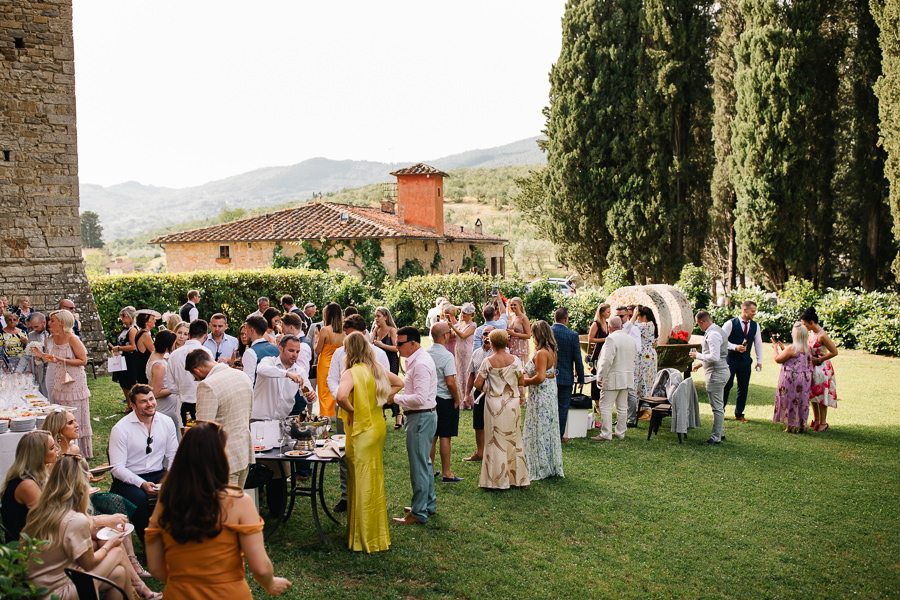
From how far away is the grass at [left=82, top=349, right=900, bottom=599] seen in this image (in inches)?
198

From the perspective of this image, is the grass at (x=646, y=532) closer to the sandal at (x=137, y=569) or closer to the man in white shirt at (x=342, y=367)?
the man in white shirt at (x=342, y=367)

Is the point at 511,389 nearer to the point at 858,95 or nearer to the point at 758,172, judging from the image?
the point at 758,172

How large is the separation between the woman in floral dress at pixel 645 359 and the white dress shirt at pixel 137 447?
24.8ft

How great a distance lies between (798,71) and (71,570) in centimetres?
2416

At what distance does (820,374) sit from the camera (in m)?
9.81

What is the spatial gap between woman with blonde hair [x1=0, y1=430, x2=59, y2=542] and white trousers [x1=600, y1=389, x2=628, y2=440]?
285 inches

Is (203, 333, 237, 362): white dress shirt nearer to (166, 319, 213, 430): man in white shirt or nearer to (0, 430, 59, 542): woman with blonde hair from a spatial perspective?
(166, 319, 213, 430): man in white shirt

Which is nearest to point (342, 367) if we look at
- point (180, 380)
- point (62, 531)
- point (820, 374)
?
point (180, 380)

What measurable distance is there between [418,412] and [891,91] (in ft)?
67.2

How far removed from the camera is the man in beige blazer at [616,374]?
9062 mm

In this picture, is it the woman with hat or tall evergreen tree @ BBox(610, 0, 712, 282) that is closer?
the woman with hat

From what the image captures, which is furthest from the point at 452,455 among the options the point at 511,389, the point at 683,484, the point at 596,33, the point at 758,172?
the point at 596,33

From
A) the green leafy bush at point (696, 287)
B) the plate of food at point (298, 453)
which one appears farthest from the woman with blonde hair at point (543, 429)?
the green leafy bush at point (696, 287)

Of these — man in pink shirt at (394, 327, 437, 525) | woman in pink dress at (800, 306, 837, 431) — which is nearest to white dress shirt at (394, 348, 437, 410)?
man in pink shirt at (394, 327, 437, 525)
